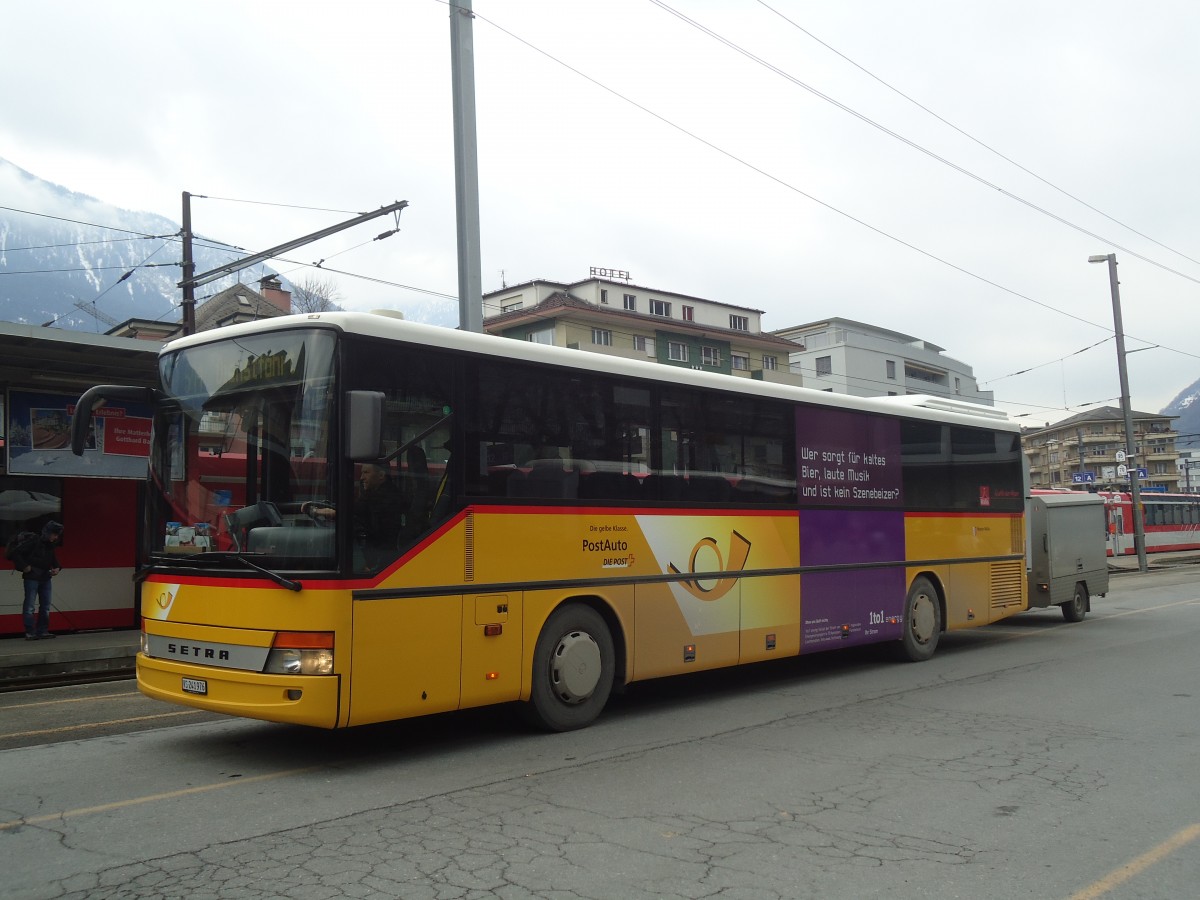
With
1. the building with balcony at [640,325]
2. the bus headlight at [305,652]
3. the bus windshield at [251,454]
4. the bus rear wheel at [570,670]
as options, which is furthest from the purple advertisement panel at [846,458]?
the building with balcony at [640,325]

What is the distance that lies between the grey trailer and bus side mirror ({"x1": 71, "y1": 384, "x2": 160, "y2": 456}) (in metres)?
12.6

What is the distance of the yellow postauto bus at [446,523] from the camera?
6.69m

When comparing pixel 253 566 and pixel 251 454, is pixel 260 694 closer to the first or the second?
pixel 253 566

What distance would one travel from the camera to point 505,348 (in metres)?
7.91

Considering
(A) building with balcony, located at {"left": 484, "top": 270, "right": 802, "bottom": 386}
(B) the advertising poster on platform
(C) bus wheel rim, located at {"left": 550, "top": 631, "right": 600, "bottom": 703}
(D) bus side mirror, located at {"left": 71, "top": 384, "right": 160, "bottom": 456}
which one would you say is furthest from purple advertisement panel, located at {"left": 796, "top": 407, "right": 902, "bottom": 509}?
(A) building with balcony, located at {"left": 484, "top": 270, "right": 802, "bottom": 386}

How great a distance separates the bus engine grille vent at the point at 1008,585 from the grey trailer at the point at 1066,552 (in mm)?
554

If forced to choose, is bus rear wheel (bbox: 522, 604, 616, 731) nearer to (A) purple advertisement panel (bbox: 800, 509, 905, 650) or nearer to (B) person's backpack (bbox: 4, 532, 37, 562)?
(A) purple advertisement panel (bbox: 800, 509, 905, 650)

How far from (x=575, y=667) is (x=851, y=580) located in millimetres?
4522

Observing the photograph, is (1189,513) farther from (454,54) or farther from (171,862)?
(171,862)

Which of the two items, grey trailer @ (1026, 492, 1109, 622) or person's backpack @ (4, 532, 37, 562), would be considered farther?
grey trailer @ (1026, 492, 1109, 622)

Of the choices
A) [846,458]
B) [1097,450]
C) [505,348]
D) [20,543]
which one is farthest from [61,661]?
[1097,450]

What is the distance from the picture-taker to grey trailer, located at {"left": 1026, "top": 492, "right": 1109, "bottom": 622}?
53.9 ft

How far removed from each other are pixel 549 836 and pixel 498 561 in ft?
8.72

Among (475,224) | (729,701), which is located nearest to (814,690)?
(729,701)
